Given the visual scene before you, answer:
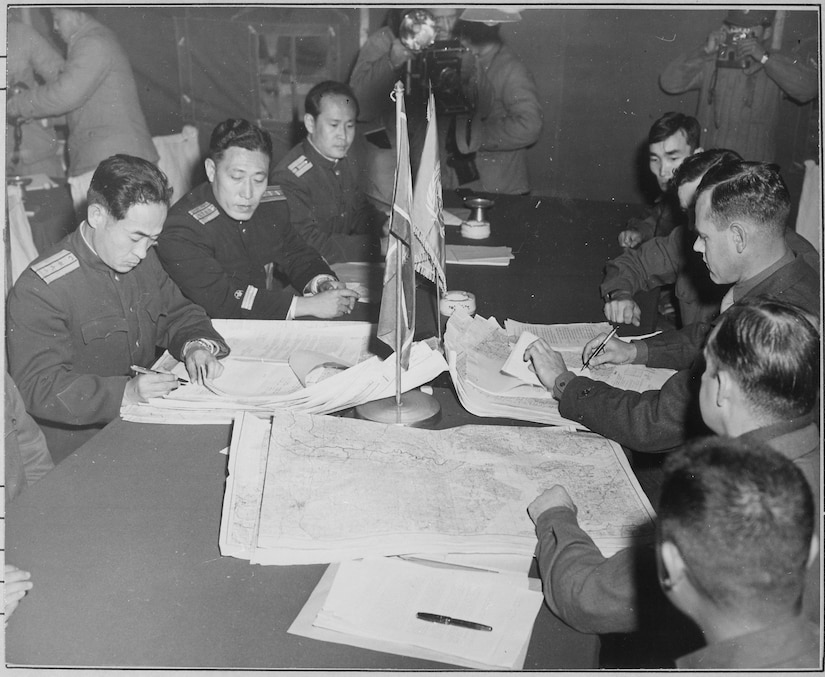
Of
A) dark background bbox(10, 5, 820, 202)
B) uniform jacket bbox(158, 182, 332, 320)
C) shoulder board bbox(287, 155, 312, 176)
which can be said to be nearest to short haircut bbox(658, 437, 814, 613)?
uniform jacket bbox(158, 182, 332, 320)

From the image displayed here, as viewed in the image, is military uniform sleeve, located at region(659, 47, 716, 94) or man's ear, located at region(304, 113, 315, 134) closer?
man's ear, located at region(304, 113, 315, 134)

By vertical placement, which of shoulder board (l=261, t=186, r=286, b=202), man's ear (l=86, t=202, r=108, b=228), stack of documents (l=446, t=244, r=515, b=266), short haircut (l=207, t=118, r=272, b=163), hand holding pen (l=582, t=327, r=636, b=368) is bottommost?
stack of documents (l=446, t=244, r=515, b=266)

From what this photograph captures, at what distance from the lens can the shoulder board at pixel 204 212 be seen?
90.6 inches

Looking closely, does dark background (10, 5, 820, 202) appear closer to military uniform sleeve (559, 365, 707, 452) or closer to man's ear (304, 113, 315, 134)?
man's ear (304, 113, 315, 134)

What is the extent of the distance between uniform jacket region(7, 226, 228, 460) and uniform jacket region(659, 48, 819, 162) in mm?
3404

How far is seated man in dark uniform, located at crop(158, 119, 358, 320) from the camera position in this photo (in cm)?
217

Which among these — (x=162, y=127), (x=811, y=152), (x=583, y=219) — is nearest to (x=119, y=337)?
(x=583, y=219)

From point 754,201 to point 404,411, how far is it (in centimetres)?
93

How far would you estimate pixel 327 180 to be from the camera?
3105mm

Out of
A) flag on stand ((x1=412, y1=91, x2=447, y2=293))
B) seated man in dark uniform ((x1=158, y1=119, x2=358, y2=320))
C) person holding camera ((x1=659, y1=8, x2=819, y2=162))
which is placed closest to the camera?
flag on stand ((x1=412, y1=91, x2=447, y2=293))

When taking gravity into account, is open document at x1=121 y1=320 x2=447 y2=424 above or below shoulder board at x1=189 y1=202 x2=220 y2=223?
below

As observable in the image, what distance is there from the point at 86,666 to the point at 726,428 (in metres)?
0.89

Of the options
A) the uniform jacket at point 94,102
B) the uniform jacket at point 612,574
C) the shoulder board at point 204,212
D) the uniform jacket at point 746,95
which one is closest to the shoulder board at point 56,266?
the shoulder board at point 204,212

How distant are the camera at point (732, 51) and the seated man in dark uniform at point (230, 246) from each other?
288 cm
